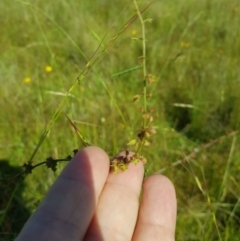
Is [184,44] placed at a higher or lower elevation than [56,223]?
lower

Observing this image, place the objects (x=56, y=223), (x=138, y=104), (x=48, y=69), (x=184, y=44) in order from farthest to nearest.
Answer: (x=184, y=44) < (x=48, y=69) < (x=138, y=104) < (x=56, y=223)

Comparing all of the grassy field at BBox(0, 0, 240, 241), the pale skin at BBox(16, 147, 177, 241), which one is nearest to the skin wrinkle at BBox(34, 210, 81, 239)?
the pale skin at BBox(16, 147, 177, 241)

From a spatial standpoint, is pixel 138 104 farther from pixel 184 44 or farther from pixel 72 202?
pixel 72 202

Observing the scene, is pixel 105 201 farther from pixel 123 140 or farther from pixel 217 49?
pixel 217 49

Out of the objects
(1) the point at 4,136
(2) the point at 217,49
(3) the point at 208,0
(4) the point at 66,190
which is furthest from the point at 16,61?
(4) the point at 66,190

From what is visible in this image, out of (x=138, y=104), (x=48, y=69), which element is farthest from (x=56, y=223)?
(x=48, y=69)

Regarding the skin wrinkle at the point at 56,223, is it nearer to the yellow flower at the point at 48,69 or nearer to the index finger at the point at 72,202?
the index finger at the point at 72,202
